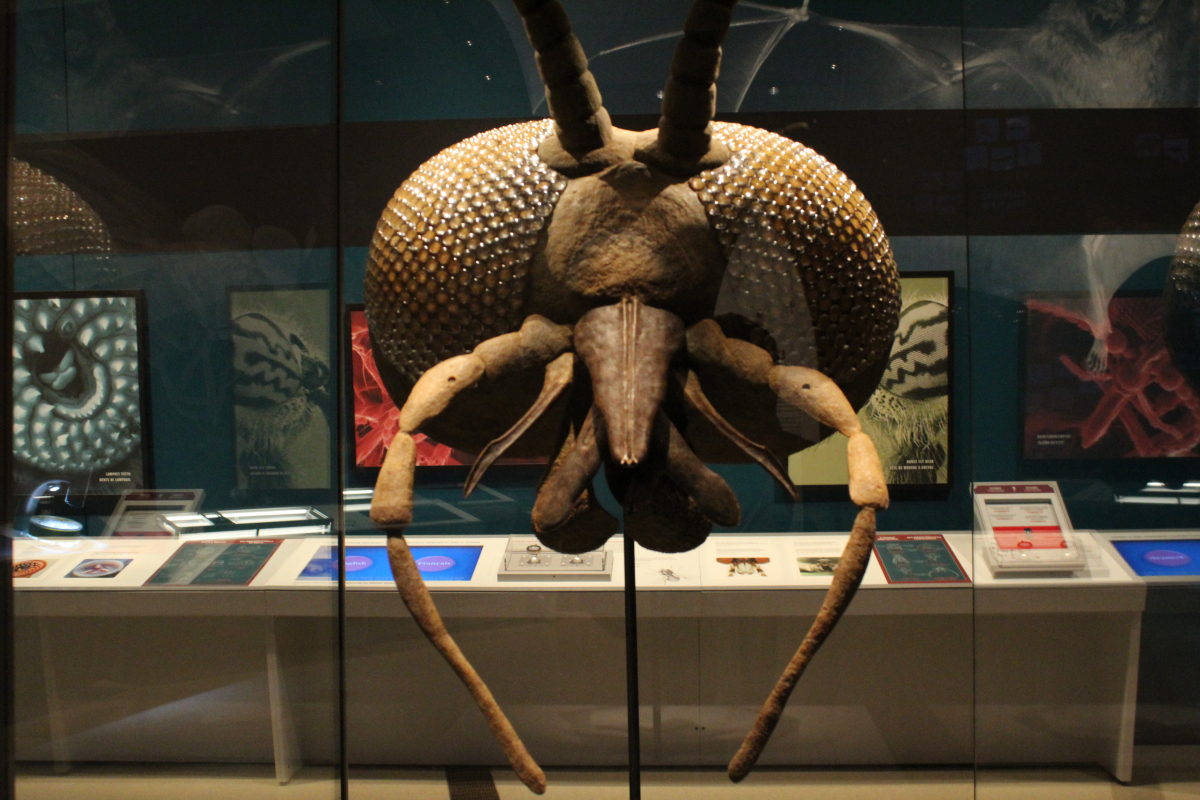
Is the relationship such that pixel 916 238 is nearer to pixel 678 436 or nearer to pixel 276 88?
pixel 678 436

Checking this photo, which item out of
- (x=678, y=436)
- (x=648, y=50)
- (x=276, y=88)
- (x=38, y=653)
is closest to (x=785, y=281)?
(x=678, y=436)

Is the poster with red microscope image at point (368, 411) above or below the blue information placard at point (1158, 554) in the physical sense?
above

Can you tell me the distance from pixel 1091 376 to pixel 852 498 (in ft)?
2.36

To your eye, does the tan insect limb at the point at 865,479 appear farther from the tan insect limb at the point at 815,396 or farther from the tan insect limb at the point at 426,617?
the tan insect limb at the point at 426,617

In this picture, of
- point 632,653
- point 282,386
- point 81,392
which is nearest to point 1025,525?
point 632,653

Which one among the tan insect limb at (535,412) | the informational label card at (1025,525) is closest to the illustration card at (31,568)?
the tan insect limb at (535,412)

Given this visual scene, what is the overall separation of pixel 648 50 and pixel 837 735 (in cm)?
116

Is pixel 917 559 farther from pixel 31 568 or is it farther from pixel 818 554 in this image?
pixel 31 568

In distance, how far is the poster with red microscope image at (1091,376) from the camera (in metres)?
1.25

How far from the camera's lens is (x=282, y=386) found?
132cm

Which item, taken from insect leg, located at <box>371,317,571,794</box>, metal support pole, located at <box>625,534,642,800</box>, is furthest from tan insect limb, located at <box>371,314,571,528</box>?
metal support pole, located at <box>625,534,642,800</box>

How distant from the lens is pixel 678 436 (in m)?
0.78

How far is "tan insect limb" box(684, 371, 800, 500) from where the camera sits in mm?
786

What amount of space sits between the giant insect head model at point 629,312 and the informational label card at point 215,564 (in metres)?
0.54
